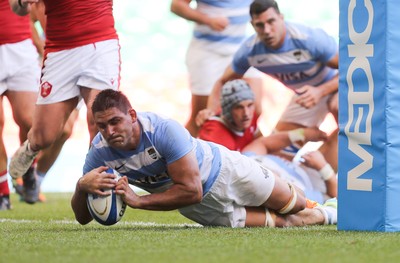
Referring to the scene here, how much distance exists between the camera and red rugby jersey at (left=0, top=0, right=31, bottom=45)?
8.88m

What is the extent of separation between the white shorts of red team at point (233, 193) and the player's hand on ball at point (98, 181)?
662mm

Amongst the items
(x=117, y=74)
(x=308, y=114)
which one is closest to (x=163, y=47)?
(x=308, y=114)

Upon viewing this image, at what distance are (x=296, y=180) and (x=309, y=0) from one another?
12802mm

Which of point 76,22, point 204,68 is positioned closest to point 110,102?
point 76,22

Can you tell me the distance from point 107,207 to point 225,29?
4815 millimetres

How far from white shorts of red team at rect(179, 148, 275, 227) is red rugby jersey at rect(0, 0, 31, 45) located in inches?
130

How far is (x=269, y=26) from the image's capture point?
862 cm

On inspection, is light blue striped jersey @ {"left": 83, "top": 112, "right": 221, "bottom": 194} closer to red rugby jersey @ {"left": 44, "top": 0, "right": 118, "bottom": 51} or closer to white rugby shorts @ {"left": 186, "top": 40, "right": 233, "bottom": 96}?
red rugby jersey @ {"left": 44, "top": 0, "right": 118, "bottom": 51}

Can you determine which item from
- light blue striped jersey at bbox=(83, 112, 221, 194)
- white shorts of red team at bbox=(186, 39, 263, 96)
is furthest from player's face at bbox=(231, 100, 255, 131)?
light blue striped jersey at bbox=(83, 112, 221, 194)

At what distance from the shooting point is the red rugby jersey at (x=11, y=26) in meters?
8.88

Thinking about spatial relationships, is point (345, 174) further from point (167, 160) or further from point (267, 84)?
point (267, 84)

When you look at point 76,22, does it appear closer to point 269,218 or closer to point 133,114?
point 133,114

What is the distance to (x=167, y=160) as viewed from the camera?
5.77m

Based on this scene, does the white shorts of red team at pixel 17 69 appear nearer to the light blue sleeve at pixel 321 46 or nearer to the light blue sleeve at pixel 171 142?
the light blue sleeve at pixel 321 46
